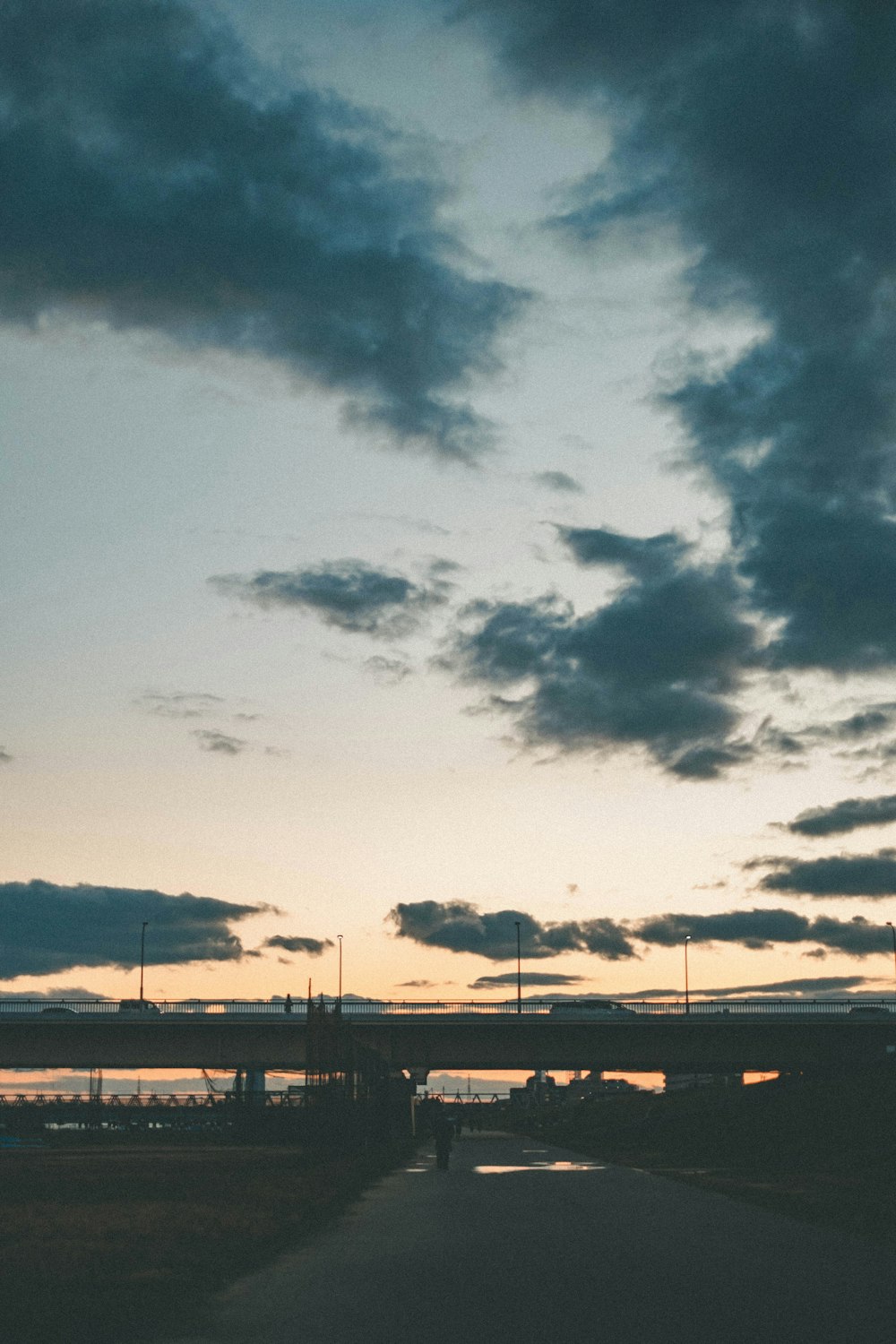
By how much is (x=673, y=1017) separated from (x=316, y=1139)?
46396 mm

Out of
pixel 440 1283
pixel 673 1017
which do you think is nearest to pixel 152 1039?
pixel 673 1017

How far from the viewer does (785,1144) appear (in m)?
63.2

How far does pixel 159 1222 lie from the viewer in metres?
25.2

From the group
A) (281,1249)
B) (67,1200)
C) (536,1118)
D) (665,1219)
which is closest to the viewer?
(281,1249)

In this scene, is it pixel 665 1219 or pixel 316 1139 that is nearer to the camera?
pixel 665 1219

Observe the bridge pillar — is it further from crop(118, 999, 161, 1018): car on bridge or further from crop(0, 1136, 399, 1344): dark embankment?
crop(0, 1136, 399, 1344): dark embankment

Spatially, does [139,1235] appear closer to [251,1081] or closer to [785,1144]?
[785,1144]

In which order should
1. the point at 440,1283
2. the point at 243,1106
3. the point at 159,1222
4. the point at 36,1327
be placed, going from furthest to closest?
the point at 243,1106
the point at 159,1222
the point at 440,1283
the point at 36,1327

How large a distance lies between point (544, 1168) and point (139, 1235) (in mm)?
31968

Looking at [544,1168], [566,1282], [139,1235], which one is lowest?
[544,1168]

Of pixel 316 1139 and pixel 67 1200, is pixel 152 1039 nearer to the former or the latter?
pixel 316 1139

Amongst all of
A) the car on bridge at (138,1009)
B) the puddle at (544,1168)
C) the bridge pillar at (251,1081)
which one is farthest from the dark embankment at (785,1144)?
the car on bridge at (138,1009)

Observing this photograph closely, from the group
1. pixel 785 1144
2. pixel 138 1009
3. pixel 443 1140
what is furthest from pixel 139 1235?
pixel 138 1009

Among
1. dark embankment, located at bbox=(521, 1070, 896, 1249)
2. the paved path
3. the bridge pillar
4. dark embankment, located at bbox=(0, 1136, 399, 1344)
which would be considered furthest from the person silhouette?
the bridge pillar
